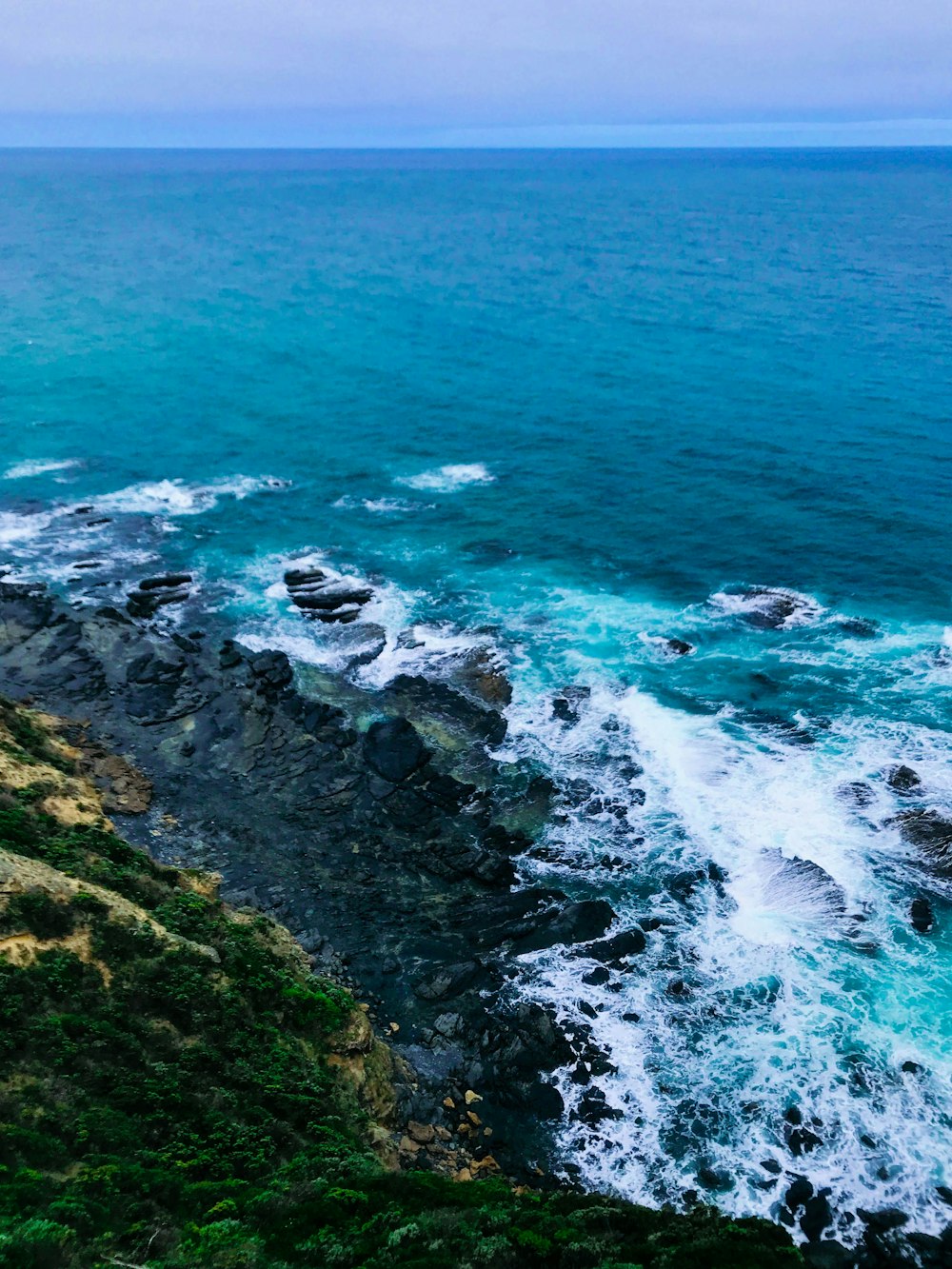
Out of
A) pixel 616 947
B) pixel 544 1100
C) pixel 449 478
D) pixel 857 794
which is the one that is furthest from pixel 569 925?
pixel 449 478

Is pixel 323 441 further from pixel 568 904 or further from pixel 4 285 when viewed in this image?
pixel 4 285

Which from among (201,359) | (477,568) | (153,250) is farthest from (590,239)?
(477,568)

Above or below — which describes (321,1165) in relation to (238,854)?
above

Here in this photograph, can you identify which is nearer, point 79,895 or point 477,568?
point 79,895

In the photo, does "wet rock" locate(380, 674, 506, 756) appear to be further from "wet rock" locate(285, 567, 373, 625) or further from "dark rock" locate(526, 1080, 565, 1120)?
"dark rock" locate(526, 1080, 565, 1120)

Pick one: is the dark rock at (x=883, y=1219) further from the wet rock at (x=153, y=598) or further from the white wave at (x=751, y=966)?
the wet rock at (x=153, y=598)

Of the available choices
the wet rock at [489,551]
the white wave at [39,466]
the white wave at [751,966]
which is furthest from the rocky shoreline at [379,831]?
the white wave at [39,466]

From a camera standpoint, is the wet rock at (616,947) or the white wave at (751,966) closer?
the white wave at (751,966)
